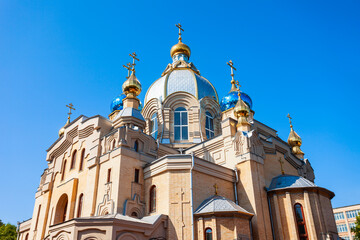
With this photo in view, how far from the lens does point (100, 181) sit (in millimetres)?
15117

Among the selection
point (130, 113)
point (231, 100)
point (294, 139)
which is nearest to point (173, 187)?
point (130, 113)

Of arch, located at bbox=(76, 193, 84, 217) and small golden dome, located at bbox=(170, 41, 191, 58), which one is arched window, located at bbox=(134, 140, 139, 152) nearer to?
arch, located at bbox=(76, 193, 84, 217)

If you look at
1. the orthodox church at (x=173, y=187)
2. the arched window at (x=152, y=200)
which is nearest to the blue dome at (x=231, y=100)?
the orthodox church at (x=173, y=187)

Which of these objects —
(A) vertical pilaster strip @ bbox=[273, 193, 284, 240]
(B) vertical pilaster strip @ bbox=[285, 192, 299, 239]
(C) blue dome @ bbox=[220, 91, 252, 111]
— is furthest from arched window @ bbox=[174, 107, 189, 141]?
(B) vertical pilaster strip @ bbox=[285, 192, 299, 239]

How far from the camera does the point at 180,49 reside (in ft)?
87.0

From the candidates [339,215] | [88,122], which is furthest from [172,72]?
[339,215]

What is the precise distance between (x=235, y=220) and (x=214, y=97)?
11.9 m

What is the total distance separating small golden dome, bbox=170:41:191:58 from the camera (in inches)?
1045

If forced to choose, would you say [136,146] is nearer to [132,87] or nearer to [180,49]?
[132,87]

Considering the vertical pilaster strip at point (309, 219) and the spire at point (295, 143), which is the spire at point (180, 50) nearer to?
the spire at point (295, 143)

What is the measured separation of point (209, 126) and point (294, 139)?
5.53 meters

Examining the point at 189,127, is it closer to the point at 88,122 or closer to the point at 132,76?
the point at 132,76

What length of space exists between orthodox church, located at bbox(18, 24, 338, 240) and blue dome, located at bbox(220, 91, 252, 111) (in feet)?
2.66

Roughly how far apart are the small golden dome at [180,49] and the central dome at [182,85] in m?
3.68
